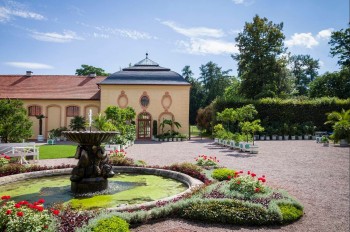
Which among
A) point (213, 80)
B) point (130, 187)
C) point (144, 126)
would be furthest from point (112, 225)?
point (213, 80)

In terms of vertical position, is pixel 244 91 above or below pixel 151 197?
above

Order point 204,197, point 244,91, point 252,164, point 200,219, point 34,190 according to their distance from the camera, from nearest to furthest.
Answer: point 200,219 → point 204,197 → point 34,190 → point 252,164 → point 244,91

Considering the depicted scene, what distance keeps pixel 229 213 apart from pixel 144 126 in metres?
26.4

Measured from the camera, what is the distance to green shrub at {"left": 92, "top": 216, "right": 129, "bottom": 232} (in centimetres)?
481

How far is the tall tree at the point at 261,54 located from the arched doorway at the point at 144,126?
46.1 feet

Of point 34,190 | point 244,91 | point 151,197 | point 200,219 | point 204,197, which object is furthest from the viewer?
point 244,91

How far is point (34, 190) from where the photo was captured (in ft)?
27.0

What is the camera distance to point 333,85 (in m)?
40.3

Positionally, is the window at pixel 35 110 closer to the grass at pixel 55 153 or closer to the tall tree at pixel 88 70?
the grass at pixel 55 153

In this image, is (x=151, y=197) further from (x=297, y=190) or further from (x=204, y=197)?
(x=297, y=190)

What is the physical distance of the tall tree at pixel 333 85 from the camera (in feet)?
127

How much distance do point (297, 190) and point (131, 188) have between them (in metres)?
4.84

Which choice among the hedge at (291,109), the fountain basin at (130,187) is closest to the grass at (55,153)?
the fountain basin at (130,187)

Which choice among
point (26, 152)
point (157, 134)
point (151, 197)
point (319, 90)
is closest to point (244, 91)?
point (319, 90)
